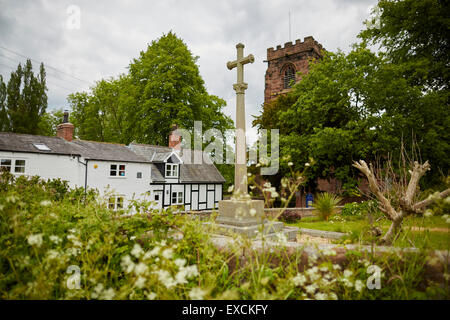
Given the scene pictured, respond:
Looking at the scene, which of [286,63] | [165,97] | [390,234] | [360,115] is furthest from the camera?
[286,63]

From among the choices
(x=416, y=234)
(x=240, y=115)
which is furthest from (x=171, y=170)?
(x=416, y=234)

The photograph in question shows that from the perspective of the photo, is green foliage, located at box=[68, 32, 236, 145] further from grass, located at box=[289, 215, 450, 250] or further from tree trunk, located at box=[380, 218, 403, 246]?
tree trunk, located at box=[380, 218, 403, 246]

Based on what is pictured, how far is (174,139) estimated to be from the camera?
21141 mm

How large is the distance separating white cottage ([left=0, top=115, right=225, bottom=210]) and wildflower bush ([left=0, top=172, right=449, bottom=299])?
36.7 feet

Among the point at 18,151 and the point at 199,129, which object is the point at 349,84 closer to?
the point at 199,129

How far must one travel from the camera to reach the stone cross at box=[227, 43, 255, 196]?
635 cm

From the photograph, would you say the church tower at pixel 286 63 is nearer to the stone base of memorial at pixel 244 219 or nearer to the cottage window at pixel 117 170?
the cottage window at pixel 117 170

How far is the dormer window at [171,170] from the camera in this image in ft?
67.7

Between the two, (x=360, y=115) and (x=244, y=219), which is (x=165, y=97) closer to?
(x=360, y=115)

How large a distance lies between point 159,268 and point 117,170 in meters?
17.4

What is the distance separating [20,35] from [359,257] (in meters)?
8.10

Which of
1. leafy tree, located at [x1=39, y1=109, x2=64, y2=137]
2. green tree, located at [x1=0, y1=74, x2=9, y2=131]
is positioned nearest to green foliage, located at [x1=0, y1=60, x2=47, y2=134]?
green tree, located at [x1=0, y1=74, x2=9, y2=131]

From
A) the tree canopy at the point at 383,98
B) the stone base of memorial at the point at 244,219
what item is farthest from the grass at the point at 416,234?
the tree canopy at the point at 383,98

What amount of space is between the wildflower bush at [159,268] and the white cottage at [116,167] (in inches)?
441
